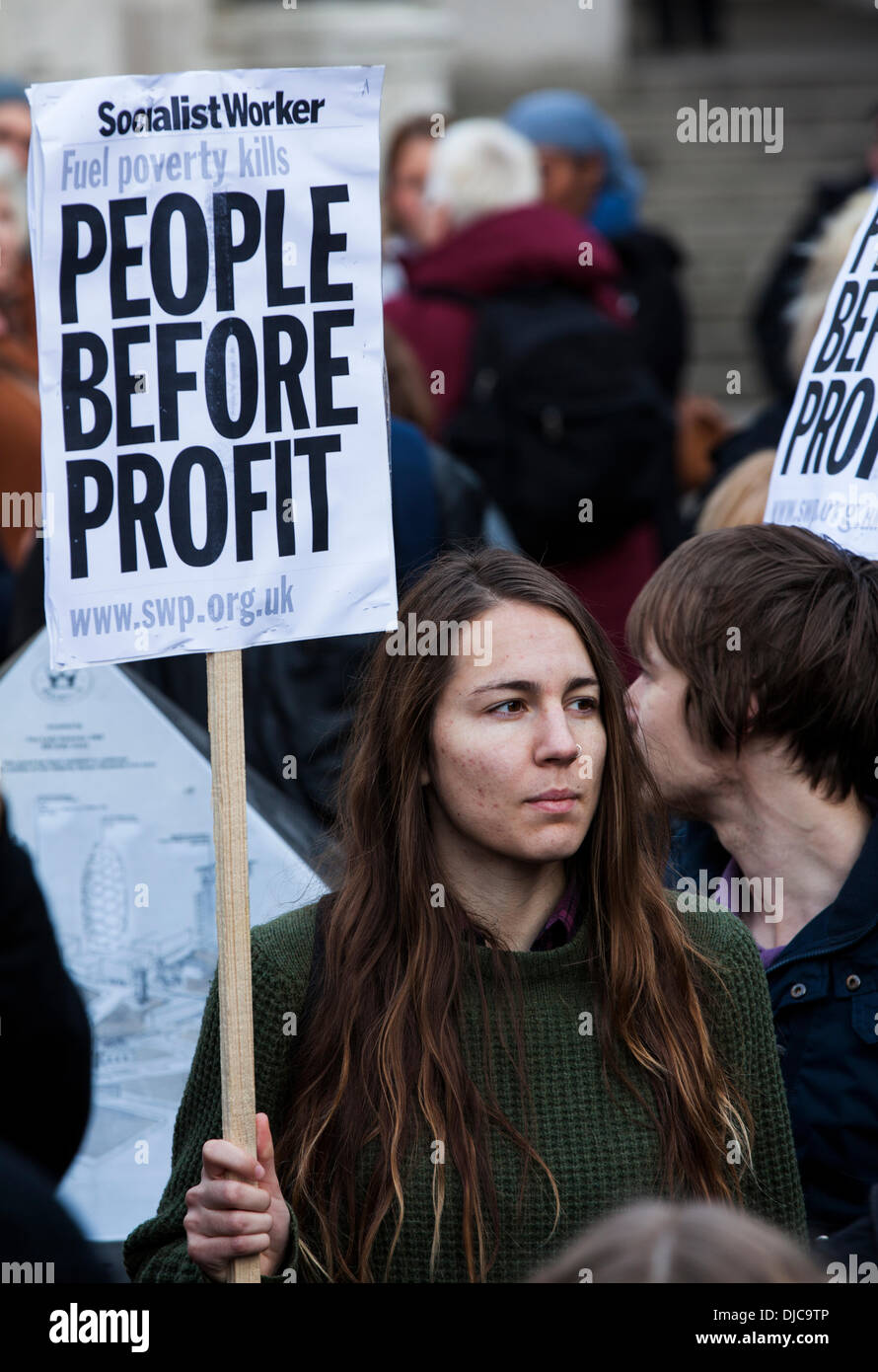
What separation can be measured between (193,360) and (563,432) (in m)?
2.64

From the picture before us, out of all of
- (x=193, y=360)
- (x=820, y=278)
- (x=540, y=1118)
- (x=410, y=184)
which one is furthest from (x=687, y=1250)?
(x=410, y=184)

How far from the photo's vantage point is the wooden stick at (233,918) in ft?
7.77

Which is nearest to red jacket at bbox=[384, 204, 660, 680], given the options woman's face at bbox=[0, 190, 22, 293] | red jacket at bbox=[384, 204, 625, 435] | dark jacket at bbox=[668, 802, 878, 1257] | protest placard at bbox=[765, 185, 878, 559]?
red jacket at bbox=[384, 204, 625, 435]

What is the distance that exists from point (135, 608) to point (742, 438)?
253 centimetres

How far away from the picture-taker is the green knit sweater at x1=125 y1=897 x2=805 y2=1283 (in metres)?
2.46

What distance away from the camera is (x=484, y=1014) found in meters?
2.56

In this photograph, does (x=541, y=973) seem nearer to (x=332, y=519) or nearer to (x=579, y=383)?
(x=332, y=519)

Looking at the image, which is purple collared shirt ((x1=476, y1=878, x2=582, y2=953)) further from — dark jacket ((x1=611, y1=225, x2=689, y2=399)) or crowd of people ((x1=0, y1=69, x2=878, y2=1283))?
dark jacket ((x1=611, y1=225, x2=689, y2=399))

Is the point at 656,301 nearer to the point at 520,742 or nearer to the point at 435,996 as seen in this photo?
the point at 520,742

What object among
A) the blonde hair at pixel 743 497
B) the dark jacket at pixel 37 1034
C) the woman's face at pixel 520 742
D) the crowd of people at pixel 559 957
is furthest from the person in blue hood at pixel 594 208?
the woman's face at pixel 520 742

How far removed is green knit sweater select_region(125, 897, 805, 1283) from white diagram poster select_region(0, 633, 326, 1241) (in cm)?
101

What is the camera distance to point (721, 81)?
14086 mm

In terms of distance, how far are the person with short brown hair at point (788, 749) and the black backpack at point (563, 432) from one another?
1.96 m

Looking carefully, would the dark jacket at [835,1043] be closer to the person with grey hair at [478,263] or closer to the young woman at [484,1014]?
the young woman at [484,1014]
